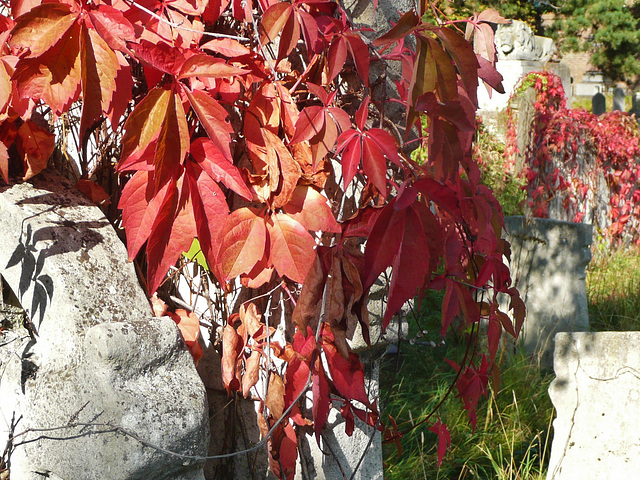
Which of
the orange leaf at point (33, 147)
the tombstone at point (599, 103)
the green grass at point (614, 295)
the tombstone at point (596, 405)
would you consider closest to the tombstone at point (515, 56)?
the tombstone at point (599, 103)

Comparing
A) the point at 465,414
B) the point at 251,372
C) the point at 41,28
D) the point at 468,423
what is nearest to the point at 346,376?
the point at 251,372

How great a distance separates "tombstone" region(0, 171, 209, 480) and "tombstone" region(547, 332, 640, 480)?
166cm

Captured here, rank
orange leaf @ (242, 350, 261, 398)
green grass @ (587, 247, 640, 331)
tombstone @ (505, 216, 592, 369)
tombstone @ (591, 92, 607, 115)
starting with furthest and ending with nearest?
tombstone @ (591, 92, 607, 115)
green grass @ (587, 247, 640, 331)
tombstone @ (505, 216, 592, 369)
orange leaf @ (242, 350, 261, 398)

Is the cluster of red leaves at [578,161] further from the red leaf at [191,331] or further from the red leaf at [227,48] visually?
the red leaf at [227,48]

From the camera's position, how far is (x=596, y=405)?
230 cm

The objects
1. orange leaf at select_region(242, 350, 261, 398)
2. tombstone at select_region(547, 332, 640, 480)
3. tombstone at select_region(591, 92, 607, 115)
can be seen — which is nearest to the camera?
orange leaf at select_region(242, 350, 261, 398)

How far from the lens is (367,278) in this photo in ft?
3.23

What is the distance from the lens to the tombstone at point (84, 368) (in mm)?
1034

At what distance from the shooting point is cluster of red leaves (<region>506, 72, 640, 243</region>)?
6863mm

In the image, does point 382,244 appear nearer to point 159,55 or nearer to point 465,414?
point 159,55

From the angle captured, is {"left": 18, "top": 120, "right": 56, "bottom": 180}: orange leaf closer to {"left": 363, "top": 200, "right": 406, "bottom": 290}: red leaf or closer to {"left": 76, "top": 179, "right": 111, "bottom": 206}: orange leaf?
{"left": 76, "top": 179, "right": 111, "bottom": 206}: orange leaf

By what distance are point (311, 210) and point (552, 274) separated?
338 cm

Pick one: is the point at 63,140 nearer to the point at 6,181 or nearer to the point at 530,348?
the point at 6,181

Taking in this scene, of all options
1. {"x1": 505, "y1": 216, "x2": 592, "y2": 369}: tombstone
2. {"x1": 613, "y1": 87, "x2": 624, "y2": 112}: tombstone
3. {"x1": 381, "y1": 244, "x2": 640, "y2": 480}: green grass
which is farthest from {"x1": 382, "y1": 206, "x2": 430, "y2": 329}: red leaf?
{"x1": 613, "y1": 87, "x2": 624, "y2": 112}: tombstone
